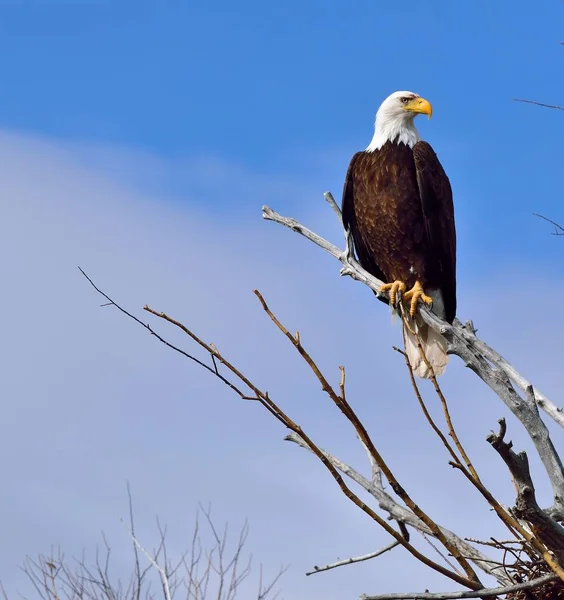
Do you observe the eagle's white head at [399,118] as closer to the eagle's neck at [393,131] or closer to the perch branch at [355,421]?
the eagle's neck at [393,131]

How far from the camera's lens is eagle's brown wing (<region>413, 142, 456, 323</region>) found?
589 centimetres

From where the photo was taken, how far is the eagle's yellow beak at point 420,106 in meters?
6.37

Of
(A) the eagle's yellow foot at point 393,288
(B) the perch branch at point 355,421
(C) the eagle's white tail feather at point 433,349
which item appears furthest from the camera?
(C) the eagle's white tail feather at point 433,349

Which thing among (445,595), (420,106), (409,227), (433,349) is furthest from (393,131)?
(445,595)

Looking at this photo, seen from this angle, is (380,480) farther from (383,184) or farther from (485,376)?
(383,184)

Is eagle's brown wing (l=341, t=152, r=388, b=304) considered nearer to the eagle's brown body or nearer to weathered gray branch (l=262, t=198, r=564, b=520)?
the eagle's brown body

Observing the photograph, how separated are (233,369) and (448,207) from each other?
13.0 ft

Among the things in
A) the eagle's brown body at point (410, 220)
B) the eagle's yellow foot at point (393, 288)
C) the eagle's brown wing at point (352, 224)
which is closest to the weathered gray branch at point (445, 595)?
the eagle's yellow foot at point (393, 288)

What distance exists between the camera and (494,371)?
12.3 feet

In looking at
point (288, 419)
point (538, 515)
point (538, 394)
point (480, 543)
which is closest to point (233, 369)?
point (288, 419)

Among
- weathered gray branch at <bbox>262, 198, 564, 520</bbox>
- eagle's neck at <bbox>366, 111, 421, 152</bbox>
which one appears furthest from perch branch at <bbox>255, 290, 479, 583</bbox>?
eagle's neck at <bbox>366, 111, 421, 152</bbox>

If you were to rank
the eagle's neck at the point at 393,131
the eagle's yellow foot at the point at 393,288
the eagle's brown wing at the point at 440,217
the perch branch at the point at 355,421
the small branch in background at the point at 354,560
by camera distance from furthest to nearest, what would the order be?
the eagle's neck at the point at 393,131, the eagle's brown wing at the point at 440,217, the eagle's yellow foot at the point at 393,288, the small branch in background at the point at 354,560, the perch branch at the point at 355,421

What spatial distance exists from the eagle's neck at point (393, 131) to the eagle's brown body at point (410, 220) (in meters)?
0.19

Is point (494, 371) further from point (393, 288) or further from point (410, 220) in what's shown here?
point (410, 220)
